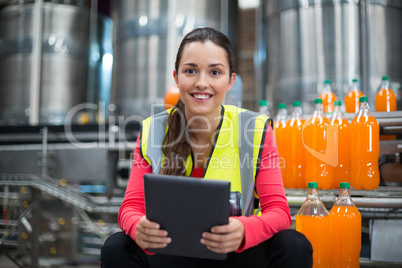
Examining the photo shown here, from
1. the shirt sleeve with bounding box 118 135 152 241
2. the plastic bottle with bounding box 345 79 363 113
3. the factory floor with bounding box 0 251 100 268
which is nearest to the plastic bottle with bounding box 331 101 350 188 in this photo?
the plastic bottle with bounding box 345 79 363 113

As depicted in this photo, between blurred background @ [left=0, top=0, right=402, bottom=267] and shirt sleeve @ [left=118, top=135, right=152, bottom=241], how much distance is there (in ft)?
5.07

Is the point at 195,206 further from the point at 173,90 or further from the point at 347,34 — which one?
the point at 347,34

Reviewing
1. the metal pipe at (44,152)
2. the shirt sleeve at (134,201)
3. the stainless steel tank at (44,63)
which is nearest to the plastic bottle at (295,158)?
the shirt sleeve at (134,201)

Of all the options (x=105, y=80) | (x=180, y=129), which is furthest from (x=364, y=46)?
(x=105, y=80)

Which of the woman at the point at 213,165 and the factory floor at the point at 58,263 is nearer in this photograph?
the woman at the point at 213,165

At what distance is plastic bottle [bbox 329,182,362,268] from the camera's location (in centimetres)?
193

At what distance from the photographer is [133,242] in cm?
133

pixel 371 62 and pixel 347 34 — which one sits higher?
pixel 347 34

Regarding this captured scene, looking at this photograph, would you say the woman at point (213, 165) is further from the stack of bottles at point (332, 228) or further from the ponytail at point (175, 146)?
the stack of bottles at point (332, 228)

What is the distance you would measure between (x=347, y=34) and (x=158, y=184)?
144 inches

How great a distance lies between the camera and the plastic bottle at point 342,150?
228 cm

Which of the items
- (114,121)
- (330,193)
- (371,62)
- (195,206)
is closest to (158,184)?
(195,206)

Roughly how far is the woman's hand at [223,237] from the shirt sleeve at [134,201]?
26cm

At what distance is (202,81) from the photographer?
1.43 meters
